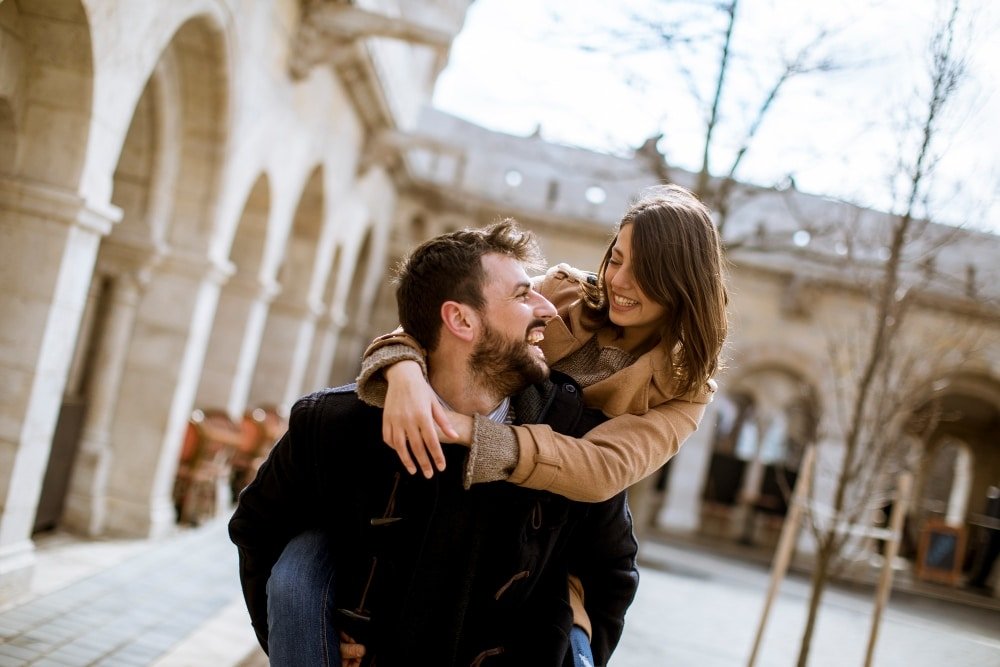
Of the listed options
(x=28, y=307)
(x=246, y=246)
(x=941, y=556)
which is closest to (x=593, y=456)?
(x=28, y=307)

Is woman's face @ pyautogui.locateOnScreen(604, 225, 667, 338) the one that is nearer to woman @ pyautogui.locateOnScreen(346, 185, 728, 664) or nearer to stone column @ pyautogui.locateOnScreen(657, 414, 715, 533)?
woman @ pyautogui.locateOnScreen(346, 185, 728, 664)

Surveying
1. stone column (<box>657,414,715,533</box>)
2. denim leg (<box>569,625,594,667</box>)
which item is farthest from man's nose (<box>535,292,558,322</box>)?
stone column (<box>657,414,715,533</box>)

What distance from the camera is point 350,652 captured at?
200 cm

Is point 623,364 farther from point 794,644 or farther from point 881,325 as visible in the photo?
point 794,644

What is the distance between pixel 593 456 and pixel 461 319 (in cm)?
39

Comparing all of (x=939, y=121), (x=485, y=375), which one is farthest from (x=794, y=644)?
(x=485, y=375)

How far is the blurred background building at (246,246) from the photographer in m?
4.97

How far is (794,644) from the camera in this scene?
8.55 meters

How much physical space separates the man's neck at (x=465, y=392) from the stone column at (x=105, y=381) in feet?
18.7

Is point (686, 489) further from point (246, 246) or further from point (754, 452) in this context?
point (246, 246)

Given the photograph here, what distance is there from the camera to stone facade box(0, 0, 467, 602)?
4.91 m

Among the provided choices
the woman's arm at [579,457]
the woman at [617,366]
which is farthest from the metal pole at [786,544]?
the woman's arm at [579,457]

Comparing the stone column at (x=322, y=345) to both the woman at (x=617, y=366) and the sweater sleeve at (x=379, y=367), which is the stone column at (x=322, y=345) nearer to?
the woman at (x=617, y=366)

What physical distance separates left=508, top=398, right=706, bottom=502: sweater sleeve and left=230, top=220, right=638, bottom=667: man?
0.30 feet
